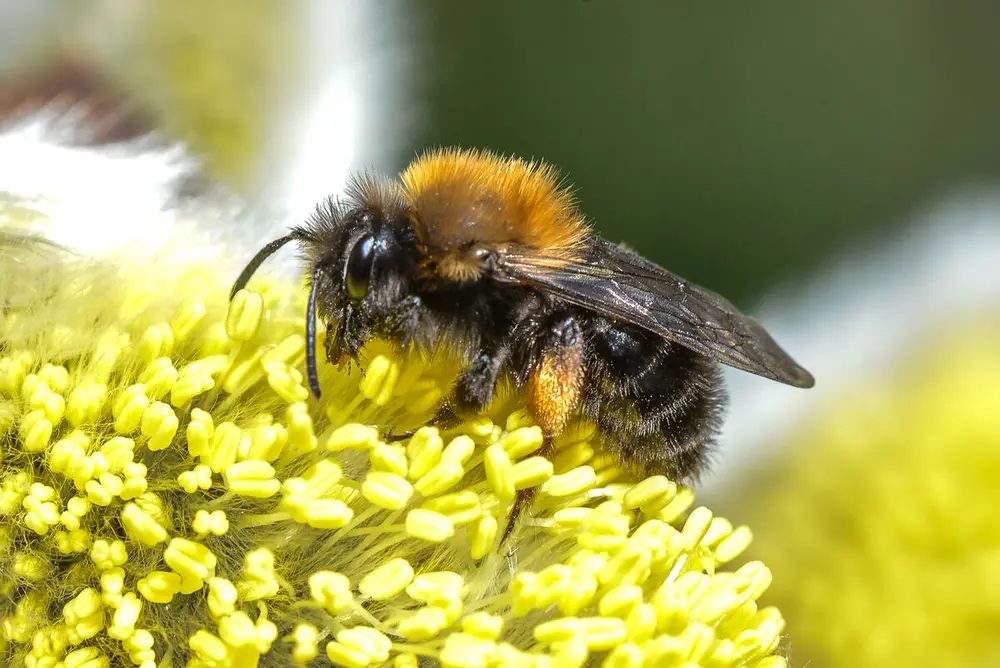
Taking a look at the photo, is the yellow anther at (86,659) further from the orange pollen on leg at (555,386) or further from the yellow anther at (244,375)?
the orange pollen on leg at (555,386)

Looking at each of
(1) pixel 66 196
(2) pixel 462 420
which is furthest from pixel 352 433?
(1) pixel 66 196

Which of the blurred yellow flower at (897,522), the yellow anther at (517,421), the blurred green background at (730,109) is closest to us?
the yellow anther at (517,421)

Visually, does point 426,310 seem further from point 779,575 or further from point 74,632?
point 779,575

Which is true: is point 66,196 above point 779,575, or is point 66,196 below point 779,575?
below

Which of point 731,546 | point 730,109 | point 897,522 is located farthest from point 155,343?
point 730,109

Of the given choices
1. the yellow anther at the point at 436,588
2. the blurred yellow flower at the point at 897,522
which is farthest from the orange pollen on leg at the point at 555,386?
the blurred yellow flower at the point at 897,522

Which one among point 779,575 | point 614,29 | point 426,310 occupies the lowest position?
point 426,310

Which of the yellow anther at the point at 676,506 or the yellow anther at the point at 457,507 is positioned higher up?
the yellow anther at the point at 676,506
